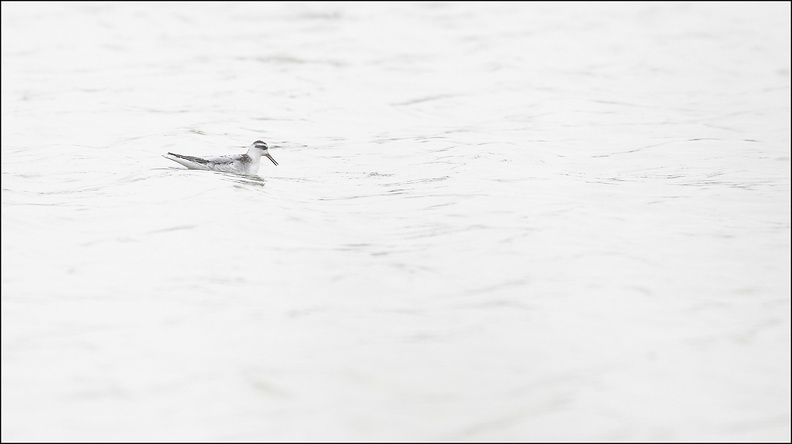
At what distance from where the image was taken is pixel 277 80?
18.3m

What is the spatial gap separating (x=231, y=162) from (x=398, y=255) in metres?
3.75

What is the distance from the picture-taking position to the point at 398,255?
28.8 feet

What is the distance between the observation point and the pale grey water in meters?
6.23

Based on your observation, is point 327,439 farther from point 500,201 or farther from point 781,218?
point 781,218

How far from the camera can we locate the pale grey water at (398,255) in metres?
6.23

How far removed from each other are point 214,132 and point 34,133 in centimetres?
249

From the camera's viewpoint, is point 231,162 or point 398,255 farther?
point 231,162

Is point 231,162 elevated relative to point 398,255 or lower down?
elevated

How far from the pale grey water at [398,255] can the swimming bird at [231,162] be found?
17cm

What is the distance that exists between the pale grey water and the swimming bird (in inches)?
6.8

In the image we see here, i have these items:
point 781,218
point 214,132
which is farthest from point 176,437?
point 214,132

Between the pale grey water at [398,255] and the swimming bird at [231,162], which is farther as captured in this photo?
the swimming bird at [231,162]

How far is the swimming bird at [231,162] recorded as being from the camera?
11875 mm

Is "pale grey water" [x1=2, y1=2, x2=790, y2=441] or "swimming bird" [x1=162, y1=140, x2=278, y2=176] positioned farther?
"swimming bird" [x1=162, y1=140, x2=278, y2=176]
